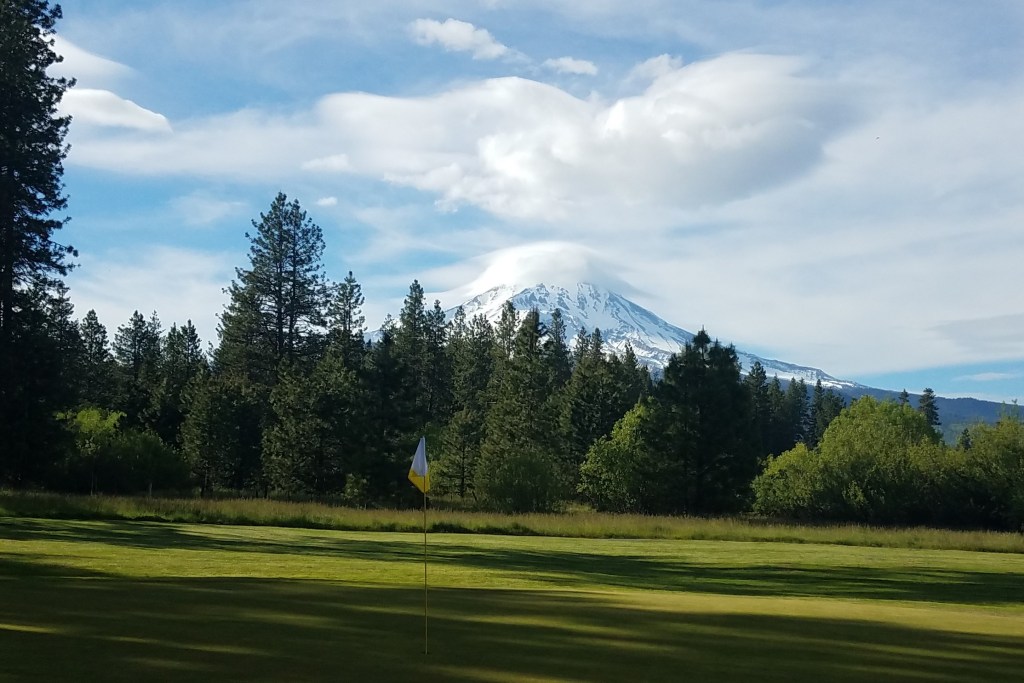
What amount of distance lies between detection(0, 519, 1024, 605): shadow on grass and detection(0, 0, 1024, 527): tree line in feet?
54.9

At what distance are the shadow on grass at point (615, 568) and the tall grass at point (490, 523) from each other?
4961 millimetres

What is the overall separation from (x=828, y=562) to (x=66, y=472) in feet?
129

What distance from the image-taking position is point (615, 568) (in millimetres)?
23766

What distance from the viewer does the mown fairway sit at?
7.98 metres

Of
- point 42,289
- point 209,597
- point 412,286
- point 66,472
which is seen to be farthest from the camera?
point 412,286

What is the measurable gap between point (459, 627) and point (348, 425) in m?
49.1

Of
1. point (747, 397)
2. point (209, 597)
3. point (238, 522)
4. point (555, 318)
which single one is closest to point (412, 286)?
point (555, 318)

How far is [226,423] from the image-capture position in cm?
6247

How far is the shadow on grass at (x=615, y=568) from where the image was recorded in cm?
1991

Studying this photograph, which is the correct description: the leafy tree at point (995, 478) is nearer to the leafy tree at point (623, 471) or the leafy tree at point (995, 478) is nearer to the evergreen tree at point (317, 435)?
the leafy tree at point (623, 471)

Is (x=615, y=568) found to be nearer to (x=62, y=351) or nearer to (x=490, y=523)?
(x=490, y=523)

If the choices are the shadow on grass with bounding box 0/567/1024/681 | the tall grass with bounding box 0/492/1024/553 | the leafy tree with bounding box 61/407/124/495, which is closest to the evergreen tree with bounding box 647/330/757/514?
the tall grass with bounding box 0/492/1024/553

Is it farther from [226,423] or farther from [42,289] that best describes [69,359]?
[226,423]

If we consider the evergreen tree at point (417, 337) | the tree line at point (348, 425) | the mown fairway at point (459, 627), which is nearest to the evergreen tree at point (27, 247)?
the tree line at point (348, 425)
